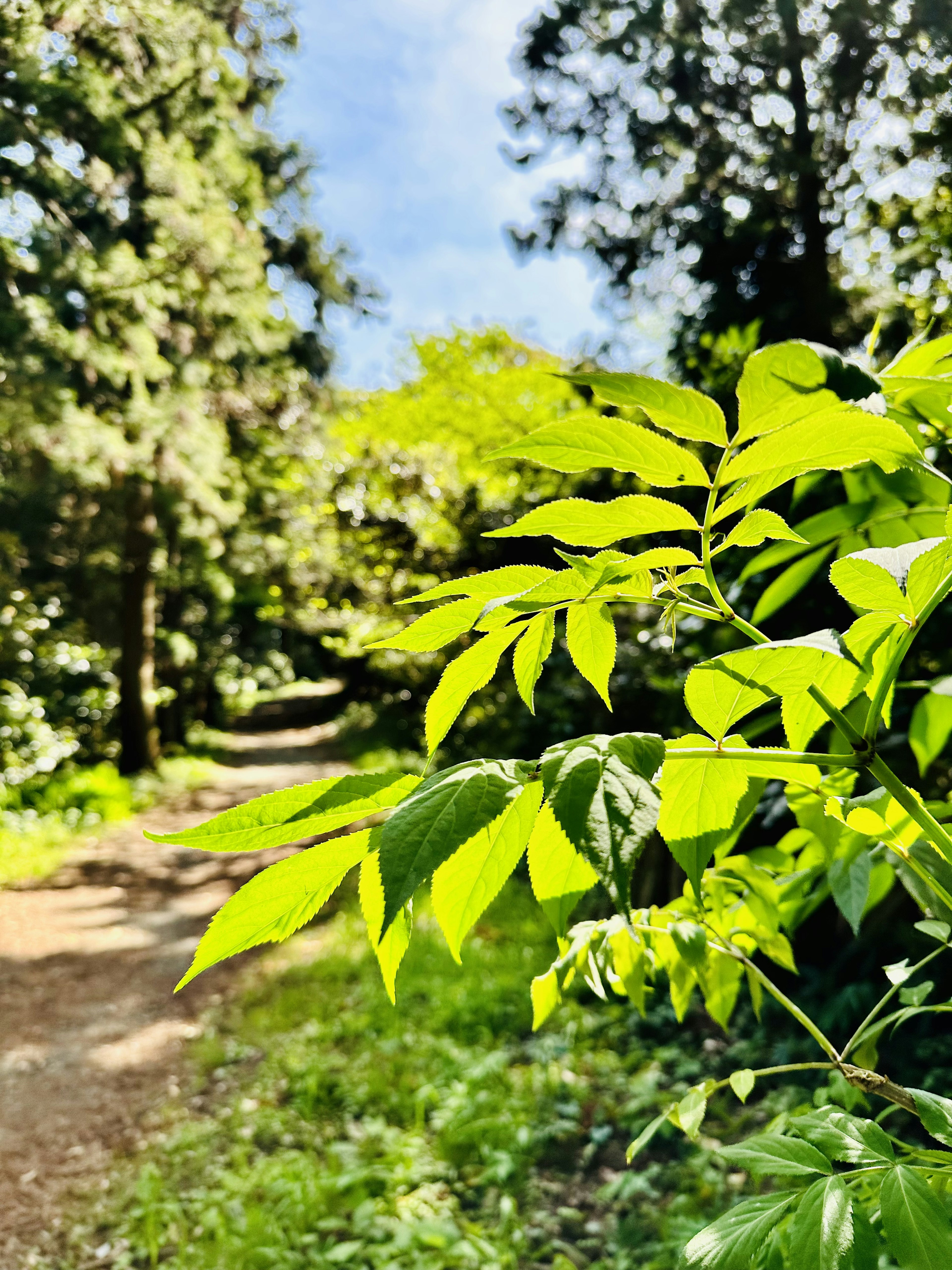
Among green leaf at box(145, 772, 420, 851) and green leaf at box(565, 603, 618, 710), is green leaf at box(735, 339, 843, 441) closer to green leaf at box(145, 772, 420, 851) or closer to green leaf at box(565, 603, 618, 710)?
green leaf at box(565, 603, 618, 710)

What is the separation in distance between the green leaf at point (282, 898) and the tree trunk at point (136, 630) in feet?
34.6

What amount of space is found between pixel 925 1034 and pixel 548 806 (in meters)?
3.55

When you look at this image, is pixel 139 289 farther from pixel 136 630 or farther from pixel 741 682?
pixel 741 682

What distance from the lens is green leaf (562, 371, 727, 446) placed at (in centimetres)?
51

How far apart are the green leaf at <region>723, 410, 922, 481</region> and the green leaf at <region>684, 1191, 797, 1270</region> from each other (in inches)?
20.5

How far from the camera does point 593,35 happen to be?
24.3 feet

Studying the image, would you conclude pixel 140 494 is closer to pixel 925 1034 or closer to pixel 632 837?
pixel 925 1034

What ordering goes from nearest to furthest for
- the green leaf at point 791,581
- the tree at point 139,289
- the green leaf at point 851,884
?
the green leaf at point 851,884
the green leaf at point 791,581
the tree at point 139,289

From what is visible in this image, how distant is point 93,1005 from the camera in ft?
16.6

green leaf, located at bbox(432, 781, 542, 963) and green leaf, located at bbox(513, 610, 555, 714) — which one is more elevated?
green leaf, located at bbox(513, 610, 555, 714)

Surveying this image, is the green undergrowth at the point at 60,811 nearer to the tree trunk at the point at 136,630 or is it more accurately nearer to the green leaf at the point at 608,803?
the tree trunk at the point at 136,630

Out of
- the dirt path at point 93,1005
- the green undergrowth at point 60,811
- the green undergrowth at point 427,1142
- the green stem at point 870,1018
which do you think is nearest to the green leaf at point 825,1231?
the green stem at point 870,1018

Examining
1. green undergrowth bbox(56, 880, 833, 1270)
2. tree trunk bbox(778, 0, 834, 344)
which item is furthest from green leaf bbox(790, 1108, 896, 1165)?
tree trunk bbox(778, 0, 834, 344)

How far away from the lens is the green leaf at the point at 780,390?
0.52 m
